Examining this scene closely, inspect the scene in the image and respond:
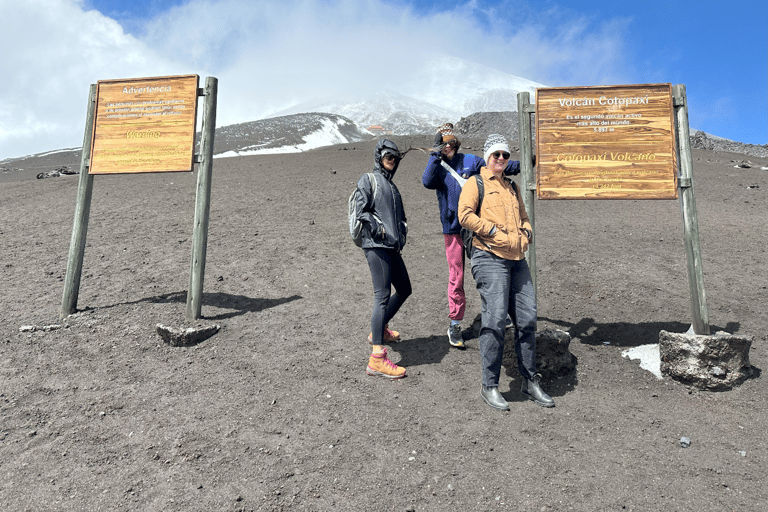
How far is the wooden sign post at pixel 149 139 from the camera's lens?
5.67 metres

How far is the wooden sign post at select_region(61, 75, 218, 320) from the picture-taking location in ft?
18.6

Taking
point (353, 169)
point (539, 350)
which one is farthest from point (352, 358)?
point (353, 169)

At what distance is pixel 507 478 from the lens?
3.09m

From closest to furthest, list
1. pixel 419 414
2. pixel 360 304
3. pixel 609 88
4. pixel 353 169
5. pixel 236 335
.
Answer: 1. pixel 419 414
2. pixel 609 88
3. pixel 236 335
4. pixel 360 304
5. pixel 353 169

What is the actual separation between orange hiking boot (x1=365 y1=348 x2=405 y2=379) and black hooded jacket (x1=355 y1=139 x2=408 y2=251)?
967mm

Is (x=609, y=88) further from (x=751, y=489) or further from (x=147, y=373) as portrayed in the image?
(x=147, y=373)

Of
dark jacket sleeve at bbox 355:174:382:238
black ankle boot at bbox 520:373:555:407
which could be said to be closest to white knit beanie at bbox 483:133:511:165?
dark jacket sleeve at bbox 355:174:382:238

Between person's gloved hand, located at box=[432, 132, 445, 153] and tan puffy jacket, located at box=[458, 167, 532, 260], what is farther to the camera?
person's gloved hand, located at box=[432, 132, 445, 153]

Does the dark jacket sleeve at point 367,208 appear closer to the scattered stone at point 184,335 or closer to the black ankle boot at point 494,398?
the black ankle boot at point 494,398

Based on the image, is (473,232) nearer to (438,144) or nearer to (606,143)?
(438,144)

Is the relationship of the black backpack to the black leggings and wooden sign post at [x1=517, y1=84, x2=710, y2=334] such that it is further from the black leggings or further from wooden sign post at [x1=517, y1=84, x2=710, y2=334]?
wooden sign post at [x1=517, y1=84, x2=710, y2=334]

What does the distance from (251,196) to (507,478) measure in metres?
10.4

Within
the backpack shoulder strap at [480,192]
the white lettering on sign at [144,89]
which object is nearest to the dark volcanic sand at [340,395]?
the backpack shoulder strap at [480,192]

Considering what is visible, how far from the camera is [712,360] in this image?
4.21m
